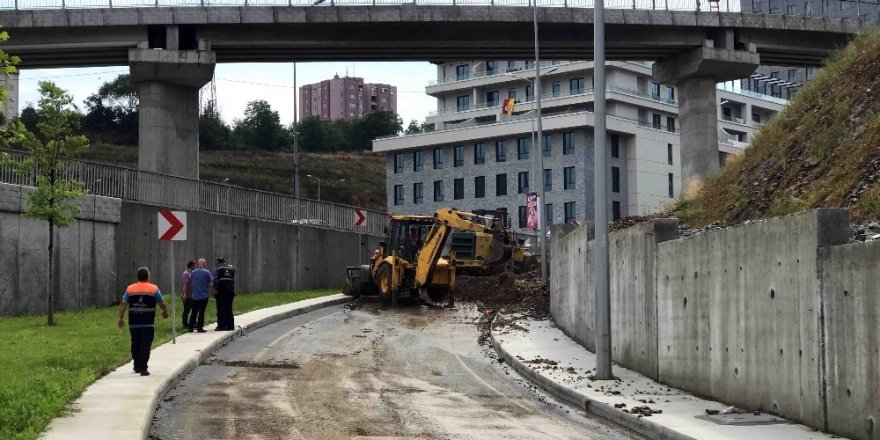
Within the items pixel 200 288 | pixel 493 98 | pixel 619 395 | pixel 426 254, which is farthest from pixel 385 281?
pixel 493 98

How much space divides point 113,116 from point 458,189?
2245 inches

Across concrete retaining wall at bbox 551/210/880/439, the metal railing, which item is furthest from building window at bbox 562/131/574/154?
concrete retaining wall at bbox 551/210/880/439

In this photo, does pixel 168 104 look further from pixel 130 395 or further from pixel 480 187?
pixel 480 187

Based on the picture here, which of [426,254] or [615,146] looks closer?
[426,254]

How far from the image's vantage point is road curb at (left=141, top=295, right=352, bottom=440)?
12.9m

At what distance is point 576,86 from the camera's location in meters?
96.1

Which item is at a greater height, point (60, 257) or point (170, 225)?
point (170, 225)

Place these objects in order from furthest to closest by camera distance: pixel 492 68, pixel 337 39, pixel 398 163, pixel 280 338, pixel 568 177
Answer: pixel 492 68, pixel 398 163, pixel 568 177, pixel 337 39, pixel 280 338

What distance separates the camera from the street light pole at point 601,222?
16516 millimetres

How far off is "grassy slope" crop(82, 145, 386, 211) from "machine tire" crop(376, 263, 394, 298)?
78194 millimetres

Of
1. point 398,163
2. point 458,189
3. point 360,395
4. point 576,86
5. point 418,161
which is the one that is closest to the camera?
point 360,395

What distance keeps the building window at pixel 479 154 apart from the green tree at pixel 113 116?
52142 millimetres

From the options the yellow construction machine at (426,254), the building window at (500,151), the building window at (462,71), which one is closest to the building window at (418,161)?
the building window at (500,151)

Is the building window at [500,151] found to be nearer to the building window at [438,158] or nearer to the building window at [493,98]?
the building window at [438,158]
